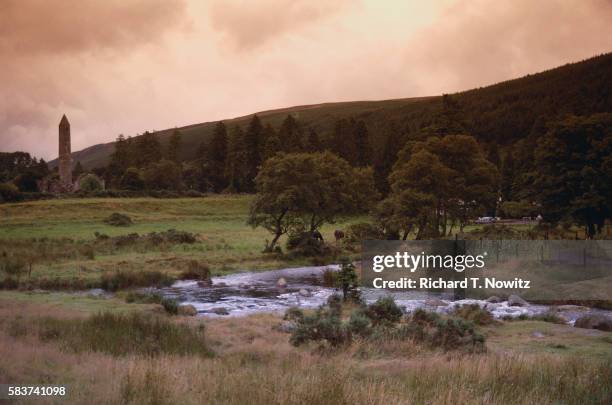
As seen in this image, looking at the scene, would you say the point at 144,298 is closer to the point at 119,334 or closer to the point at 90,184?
the point at 119,334

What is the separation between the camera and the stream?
1125 inches

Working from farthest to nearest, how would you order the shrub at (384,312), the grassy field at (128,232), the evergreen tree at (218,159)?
1. the evergreen tree at (218,159)
2. the grassy field at (128,232)
3. the shrub at (384,312)

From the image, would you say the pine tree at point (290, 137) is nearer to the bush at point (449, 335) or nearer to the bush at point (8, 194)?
the bush at point (8, 194)

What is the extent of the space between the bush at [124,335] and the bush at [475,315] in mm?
12155

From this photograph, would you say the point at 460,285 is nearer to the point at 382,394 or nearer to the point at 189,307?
the point at 189,307

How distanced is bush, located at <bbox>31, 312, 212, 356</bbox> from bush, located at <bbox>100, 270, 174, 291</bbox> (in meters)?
15.4

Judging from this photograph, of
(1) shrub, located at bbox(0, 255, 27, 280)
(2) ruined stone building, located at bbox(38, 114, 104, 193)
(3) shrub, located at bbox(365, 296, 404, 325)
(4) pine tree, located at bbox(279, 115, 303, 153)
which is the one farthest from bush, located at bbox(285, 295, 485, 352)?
(2) ruined stone building, located at bbox(38, 114, 104, 193)

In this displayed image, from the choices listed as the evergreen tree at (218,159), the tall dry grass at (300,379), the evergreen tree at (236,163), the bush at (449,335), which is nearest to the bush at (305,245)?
the bush at (449,335)

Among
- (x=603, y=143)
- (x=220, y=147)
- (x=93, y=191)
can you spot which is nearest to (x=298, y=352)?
(x=603, y=143)

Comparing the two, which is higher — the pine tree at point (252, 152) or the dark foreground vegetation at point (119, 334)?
the pine tree at point (252, 152)

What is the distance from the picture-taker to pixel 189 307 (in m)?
26.6

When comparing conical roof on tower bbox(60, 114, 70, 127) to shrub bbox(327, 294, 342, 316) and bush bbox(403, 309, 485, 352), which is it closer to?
shrub bbox(327, 294, 342, 316)

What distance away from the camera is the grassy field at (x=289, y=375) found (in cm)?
898

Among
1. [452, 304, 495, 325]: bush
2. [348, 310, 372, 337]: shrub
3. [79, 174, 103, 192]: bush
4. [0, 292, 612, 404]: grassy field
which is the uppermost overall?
[79, 174, 103, 192]: bush
